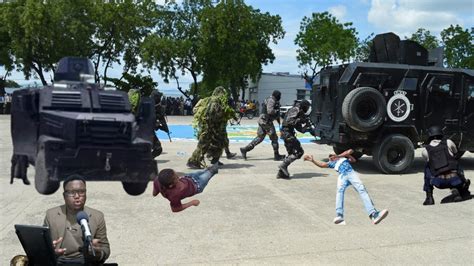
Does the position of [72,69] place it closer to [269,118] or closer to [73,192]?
[73,192]

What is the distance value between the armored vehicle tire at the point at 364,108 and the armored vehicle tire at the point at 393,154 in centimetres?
597

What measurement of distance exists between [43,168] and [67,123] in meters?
0.26

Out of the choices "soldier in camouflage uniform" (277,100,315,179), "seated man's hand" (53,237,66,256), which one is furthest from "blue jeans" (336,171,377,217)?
"soldier in camouflage uniform" (277,100,315,179)

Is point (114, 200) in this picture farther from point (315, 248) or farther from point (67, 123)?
point (67, 123)

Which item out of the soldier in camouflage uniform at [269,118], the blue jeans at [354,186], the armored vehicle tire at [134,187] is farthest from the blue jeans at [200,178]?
the soldier in camouflage uniform at [269,118]

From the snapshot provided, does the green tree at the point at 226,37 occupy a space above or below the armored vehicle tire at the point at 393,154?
above

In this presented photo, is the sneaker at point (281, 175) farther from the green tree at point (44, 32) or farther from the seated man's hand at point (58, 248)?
the green tree at point (44, 32)

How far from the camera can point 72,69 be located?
2.61 metres

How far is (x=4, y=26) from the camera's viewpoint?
3.00m

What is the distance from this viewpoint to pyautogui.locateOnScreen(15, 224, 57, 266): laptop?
9.84 feet

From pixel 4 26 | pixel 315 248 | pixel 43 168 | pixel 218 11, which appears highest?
pixel 218 11

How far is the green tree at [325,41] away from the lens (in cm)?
2380

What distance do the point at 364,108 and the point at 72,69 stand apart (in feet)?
10.8

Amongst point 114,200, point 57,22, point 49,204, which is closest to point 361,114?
point 57,22
